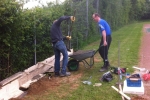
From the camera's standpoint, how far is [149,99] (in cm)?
546

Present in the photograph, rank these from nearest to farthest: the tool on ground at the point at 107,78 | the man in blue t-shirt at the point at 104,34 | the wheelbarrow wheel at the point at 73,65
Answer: the tool on ground at the point at 107,78 → the man in blue t-shirt at the point at 104,34 → the wheelbarrow wheel at the point at 73,65

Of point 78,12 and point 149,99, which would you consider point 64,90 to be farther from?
point 78,12

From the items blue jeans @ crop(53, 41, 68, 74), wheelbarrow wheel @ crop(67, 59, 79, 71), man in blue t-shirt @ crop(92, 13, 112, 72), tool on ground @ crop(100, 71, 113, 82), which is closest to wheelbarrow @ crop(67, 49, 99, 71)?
wheelbarrow wheel @ crop(67, 59, 79, 71)

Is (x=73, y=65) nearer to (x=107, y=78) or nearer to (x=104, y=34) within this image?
(x=104, y=34)

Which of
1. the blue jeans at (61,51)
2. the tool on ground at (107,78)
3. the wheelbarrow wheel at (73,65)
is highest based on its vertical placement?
the blue jeans at (61,51)

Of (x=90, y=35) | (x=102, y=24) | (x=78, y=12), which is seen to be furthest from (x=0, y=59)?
(x=90, y=35)

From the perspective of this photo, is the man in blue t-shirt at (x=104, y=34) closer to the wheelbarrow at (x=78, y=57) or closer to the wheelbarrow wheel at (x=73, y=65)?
the wheelbarrow at (x=78, y=57)

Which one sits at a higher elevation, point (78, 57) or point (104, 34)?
point (104, 34)

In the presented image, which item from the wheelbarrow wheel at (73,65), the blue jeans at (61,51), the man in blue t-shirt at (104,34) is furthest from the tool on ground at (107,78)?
the wheelbarrow wheel at (73,65)

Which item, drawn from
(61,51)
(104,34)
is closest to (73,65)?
(61,51)

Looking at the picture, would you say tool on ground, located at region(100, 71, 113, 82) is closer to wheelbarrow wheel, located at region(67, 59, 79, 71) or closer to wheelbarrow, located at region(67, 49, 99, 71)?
wheelbarrow, located at region(67, 49, 99, 71)

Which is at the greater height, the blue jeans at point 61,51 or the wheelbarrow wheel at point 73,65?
the blue jeans at point 61,51

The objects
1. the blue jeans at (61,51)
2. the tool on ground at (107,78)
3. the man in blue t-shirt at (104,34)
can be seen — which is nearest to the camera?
the tool on ground at (107,78)

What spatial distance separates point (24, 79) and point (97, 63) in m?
3.48
